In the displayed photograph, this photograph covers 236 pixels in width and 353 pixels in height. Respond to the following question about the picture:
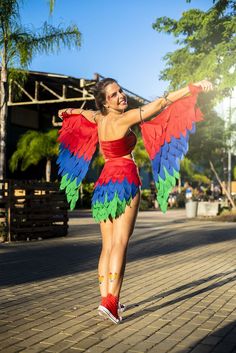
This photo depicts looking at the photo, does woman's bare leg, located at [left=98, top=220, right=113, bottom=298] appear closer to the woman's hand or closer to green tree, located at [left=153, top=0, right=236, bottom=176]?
the woman's hand

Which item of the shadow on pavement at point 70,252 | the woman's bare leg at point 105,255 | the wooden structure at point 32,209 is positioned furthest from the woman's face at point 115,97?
the wooden structure at point 32,209

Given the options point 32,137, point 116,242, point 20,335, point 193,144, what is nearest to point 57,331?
point 20,335

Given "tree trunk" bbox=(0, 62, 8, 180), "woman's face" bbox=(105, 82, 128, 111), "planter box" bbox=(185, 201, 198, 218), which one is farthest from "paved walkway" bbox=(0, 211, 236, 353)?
"planter box" bbox=(185, 201, 198, 218)

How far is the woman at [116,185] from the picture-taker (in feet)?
13.4

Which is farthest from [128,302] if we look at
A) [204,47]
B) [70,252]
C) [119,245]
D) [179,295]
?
[204,47]

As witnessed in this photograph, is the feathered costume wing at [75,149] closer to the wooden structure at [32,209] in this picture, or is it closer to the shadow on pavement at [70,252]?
the shadow on pavement at [70,252]

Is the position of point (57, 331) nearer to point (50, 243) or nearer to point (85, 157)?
point (85, 157)

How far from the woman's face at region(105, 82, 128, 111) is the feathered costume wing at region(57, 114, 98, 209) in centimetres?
47

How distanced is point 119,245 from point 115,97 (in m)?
1.33

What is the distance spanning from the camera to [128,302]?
15.9 ft

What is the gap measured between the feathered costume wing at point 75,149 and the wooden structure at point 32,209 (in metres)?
6.01

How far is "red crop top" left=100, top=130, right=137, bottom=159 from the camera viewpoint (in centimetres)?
420

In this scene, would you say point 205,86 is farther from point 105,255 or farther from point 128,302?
point 128,302

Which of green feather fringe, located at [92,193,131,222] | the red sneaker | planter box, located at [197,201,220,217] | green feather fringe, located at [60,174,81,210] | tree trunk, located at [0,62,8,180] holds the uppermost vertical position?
tree trunk, located at [0,62,8,180]
